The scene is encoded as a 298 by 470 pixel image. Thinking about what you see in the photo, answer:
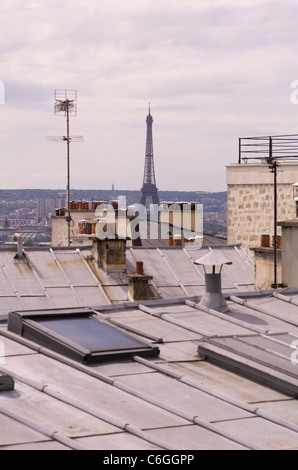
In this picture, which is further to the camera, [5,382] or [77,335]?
[77,335]

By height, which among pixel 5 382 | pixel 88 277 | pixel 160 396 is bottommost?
pixel 88 277

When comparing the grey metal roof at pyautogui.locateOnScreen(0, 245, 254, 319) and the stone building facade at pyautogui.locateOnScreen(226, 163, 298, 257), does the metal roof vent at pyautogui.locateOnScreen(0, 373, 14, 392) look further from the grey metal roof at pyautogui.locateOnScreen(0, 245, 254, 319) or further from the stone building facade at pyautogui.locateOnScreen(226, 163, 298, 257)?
the stone building facade at pyautogui.locateOnScreen(226, 163, 298, 257)

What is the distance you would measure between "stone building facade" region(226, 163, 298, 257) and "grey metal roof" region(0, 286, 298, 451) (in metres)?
26.9

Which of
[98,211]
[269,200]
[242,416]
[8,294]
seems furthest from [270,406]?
[98,211]

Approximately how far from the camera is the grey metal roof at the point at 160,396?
1131 cm

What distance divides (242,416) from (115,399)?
5.81 ft

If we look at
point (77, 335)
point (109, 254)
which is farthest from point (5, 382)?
point (109, 254)

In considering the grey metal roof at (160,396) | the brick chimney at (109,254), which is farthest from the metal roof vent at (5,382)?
the brick chimney at (109,254)

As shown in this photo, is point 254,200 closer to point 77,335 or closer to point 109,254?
point 109,254

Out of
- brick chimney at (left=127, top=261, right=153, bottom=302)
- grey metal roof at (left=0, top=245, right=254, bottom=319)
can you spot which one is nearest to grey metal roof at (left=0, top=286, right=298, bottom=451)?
grey metal roof at (left=0, top=245, right=254, bottom=319)

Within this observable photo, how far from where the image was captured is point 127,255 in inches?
1630

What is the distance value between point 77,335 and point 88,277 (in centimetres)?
2305

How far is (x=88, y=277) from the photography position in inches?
1521
